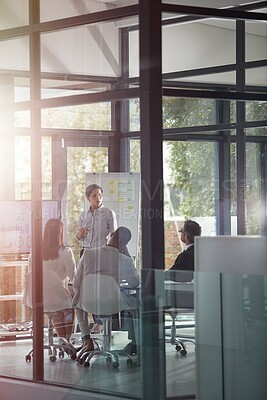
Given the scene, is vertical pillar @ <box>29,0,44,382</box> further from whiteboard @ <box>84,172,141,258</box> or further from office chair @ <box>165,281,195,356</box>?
office chair @ <box>165,281,195,356</box>

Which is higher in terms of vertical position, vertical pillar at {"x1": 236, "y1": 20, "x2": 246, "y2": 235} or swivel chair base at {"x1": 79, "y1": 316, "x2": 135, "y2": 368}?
vertical pillar at {"x1": 236, "y1": 20, "x2": 246, "y2": 235}

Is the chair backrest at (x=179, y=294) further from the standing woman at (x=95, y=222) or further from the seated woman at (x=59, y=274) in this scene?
the seated woman at (x=59, y=274)

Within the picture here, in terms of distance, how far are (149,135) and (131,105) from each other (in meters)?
0.30

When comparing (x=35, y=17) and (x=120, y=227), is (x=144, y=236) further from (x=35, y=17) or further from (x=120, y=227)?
(x=35, y=17)

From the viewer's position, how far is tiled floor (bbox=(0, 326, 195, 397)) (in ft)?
19.3

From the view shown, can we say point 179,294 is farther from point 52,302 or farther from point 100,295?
point 52,302

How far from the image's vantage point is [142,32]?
703 cm

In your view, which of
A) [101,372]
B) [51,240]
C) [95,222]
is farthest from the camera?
[51,240]

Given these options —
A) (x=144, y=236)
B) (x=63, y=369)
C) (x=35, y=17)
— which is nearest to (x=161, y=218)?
(x=144, y=236)

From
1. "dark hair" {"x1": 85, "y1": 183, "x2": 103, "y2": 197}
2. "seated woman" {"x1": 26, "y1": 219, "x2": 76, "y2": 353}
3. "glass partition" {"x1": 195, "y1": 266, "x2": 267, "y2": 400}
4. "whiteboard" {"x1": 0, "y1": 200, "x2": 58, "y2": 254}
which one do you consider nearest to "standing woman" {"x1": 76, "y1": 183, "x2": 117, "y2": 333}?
"dark hair" {"x1": 85, "y1": 183, "x2": 103, "y2": 197}

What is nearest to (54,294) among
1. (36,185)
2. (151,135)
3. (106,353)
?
(106,353)

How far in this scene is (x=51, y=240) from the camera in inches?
300

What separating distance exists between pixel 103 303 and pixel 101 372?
582mm

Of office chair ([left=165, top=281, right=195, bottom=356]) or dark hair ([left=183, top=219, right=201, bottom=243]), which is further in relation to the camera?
dark hair ([left=183, top=219, right=201, bottom=243])
